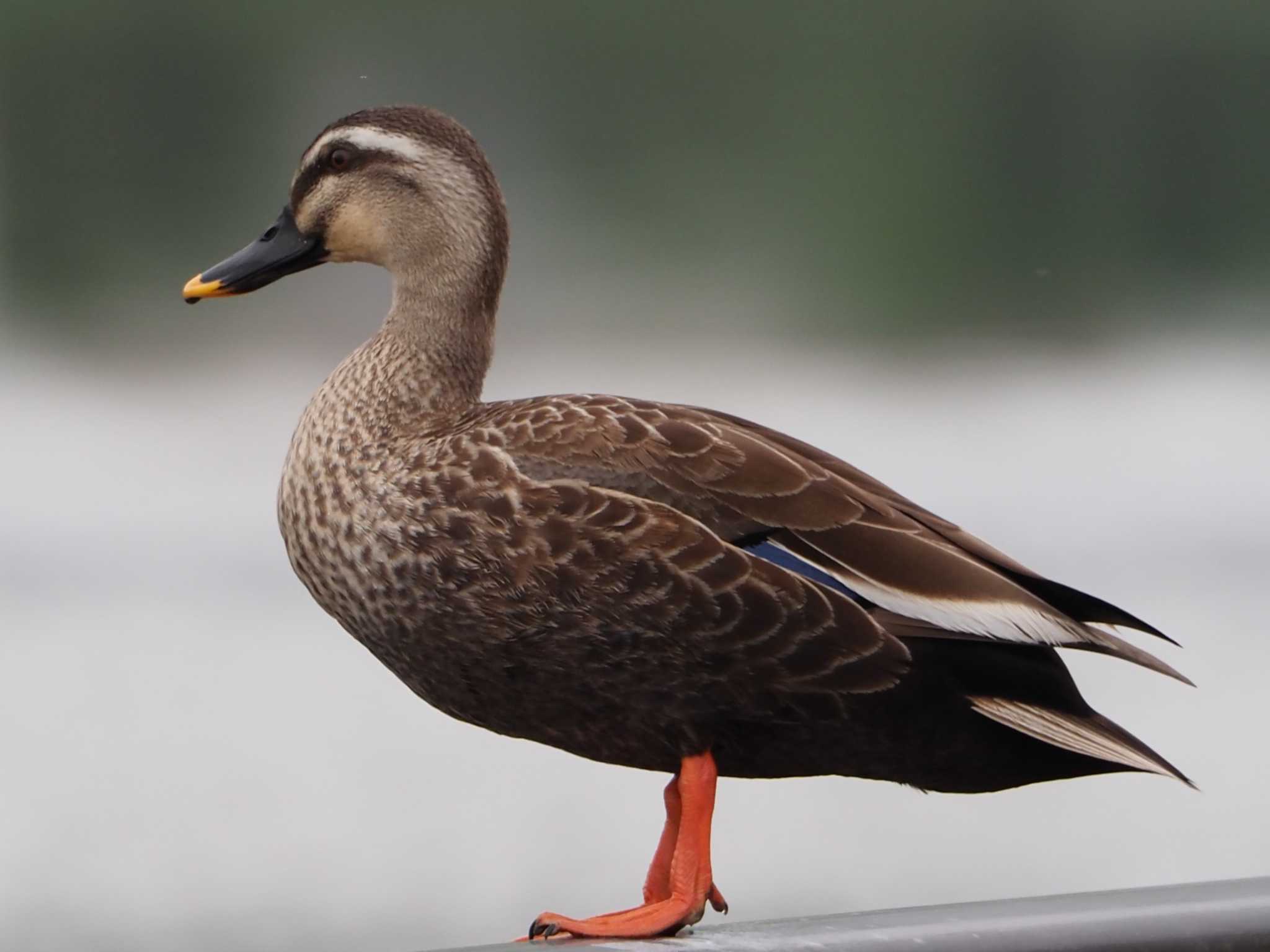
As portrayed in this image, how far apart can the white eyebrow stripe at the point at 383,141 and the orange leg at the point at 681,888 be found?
98cm

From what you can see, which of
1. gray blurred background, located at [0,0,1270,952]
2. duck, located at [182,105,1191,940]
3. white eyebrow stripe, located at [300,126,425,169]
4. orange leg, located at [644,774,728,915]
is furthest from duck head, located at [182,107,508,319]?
gray blurred background, located at [0,0,1270,952]

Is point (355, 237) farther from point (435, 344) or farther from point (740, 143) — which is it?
point (740, 143)

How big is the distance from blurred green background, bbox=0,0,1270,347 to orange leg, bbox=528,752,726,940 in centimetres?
615

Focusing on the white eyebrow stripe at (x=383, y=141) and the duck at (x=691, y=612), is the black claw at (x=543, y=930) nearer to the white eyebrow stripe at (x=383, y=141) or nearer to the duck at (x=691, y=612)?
the duck at (x=691, y=612)

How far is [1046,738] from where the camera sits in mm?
2357

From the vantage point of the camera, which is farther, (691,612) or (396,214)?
(396,214)

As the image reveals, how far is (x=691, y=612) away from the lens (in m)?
2.39

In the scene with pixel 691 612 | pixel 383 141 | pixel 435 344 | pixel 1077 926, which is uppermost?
pixel 383 141

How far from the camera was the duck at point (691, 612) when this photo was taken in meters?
2.39

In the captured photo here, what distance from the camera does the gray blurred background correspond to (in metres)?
8.20

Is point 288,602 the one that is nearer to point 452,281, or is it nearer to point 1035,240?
point 1035,240

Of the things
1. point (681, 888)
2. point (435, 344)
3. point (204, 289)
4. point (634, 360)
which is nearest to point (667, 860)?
point (681, 888)

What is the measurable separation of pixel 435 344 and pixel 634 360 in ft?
30.0

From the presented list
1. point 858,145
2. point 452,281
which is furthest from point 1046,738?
point 858,145
